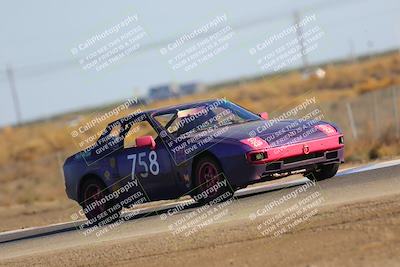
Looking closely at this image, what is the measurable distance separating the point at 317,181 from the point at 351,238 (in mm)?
4532

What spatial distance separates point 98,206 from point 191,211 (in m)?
1.88

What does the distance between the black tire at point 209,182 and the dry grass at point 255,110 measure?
7580mm

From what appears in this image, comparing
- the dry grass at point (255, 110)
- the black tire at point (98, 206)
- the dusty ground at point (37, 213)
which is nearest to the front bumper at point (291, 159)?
the black tire at point (98, 206)

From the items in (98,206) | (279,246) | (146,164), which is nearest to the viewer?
(279,246)

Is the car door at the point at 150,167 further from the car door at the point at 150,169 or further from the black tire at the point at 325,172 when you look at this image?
the black tire at the point at 325,172

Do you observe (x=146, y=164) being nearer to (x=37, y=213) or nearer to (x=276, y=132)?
(x=276, y=132)

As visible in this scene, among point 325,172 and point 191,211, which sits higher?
point 191,211

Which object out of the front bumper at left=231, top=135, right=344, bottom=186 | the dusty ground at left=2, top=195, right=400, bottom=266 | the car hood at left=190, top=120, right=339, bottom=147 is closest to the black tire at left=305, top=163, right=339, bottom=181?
the front bumper at left=231, top=135, right=344, bottom=186

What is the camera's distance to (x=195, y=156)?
37.8ft

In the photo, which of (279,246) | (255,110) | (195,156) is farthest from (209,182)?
(255,110)

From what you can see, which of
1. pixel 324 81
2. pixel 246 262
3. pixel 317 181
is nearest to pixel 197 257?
pixel 246 262

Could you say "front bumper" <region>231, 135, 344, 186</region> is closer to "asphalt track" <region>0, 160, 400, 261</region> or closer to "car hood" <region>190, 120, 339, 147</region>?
"car hood" <region>190, 120, 339, 147</region>

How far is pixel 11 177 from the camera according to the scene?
3133 centimetres

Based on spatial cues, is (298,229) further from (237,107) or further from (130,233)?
(237,107)
